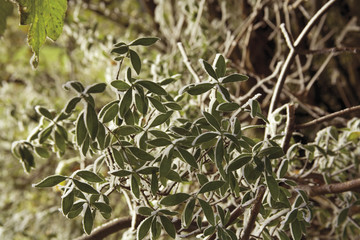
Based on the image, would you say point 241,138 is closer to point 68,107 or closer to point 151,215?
point 151,215

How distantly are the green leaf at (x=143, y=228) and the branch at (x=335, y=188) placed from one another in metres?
0.38

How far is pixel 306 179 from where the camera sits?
100cm

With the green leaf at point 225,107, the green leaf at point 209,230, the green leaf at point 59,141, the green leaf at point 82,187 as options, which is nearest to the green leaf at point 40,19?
the green leaf at point 59,141

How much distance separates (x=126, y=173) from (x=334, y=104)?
1605 mm

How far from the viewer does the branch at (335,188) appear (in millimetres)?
770

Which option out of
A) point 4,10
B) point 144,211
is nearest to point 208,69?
point 144,211

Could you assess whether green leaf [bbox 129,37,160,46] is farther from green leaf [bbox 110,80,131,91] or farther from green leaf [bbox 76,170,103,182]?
green leaf [bbox 76,170,103,182]

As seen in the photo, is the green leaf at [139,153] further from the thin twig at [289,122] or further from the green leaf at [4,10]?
the green leaf at [4,10]

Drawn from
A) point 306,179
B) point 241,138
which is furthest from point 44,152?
point 306,179

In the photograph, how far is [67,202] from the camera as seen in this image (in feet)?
2.07

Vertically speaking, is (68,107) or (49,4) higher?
(49,4)

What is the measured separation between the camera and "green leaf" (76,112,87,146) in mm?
572

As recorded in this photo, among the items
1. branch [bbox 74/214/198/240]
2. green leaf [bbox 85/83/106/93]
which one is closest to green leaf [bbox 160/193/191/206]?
branch [bbox 74/214/198/240]

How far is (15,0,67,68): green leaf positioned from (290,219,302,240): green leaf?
1.91ft
